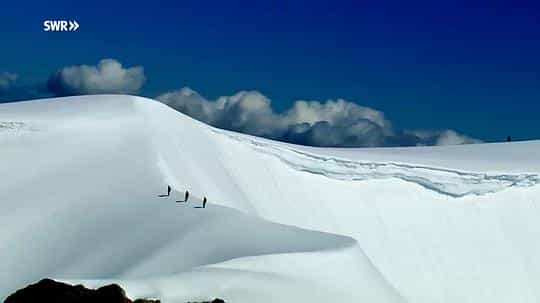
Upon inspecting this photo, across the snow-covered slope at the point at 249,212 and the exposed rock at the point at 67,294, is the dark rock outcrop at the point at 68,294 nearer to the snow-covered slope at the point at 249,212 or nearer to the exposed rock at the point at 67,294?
the exposed rock at the point at 67,294

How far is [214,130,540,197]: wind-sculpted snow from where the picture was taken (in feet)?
154

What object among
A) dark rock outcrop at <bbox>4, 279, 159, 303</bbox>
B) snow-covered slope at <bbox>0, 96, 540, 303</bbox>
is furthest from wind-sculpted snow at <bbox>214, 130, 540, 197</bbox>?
dark rock outcrop at <bbox>4, 279, 159, 303</bbox>

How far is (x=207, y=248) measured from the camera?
24109 millimetres

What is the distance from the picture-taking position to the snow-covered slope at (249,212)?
23.5m

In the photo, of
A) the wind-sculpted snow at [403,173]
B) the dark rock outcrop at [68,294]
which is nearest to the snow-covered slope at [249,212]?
the wind-sculpted snow at [403,173]

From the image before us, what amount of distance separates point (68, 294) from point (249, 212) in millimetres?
22825

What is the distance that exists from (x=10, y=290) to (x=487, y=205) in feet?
101

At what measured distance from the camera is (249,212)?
39.6 meters

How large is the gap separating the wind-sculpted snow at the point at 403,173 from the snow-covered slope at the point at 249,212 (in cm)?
8

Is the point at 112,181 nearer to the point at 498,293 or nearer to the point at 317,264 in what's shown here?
the point at 317,264

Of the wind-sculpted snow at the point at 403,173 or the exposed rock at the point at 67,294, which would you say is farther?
the wind-sculpted snow at the point at 403,173

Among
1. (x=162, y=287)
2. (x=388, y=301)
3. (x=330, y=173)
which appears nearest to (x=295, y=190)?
(x=330, y=173)

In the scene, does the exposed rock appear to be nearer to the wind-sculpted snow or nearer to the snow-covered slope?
the snow-covered slope

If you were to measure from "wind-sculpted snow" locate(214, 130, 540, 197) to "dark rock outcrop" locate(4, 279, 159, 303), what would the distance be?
29.1 m
